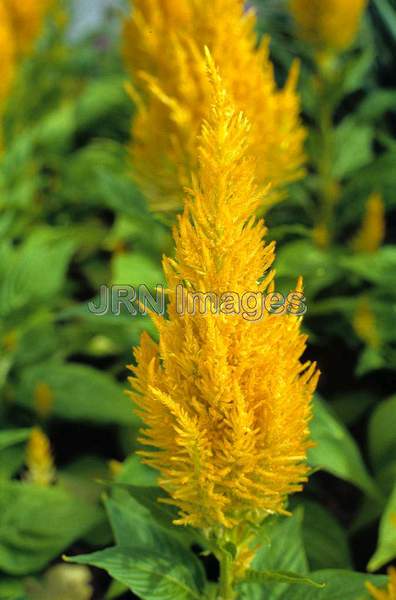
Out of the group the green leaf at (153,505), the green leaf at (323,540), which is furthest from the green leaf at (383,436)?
the green leaf at (153,505)

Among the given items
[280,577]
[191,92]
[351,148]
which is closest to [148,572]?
[280,577]

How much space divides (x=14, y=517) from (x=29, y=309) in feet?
3.31

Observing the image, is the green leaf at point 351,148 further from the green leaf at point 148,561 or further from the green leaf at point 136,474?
the green leaf at point 148,561

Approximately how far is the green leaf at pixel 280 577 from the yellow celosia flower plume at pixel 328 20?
7.81ft

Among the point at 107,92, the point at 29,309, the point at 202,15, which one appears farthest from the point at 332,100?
the point at 107,92

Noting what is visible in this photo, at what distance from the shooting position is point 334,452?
2.57m

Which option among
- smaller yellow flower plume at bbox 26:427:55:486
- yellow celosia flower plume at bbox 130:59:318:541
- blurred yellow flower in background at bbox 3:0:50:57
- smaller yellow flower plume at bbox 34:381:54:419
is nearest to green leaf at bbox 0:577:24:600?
smaller yellow flower plume at bbox 26:427:55:486

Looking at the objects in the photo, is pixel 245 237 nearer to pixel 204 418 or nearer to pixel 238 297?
pixel 238 297

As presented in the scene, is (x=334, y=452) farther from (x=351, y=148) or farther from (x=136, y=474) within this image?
(x=351, y=148)

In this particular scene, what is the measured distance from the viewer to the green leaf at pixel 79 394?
3.04 meters

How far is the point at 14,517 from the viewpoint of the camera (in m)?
2.67

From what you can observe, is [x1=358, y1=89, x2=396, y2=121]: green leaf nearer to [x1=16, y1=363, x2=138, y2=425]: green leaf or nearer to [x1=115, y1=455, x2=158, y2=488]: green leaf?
[x1=16, y1=363, x2=138, y2=425]: green leaf

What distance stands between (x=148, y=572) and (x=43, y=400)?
4.96 feet

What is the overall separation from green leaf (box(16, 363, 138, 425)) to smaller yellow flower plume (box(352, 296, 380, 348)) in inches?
39.7
